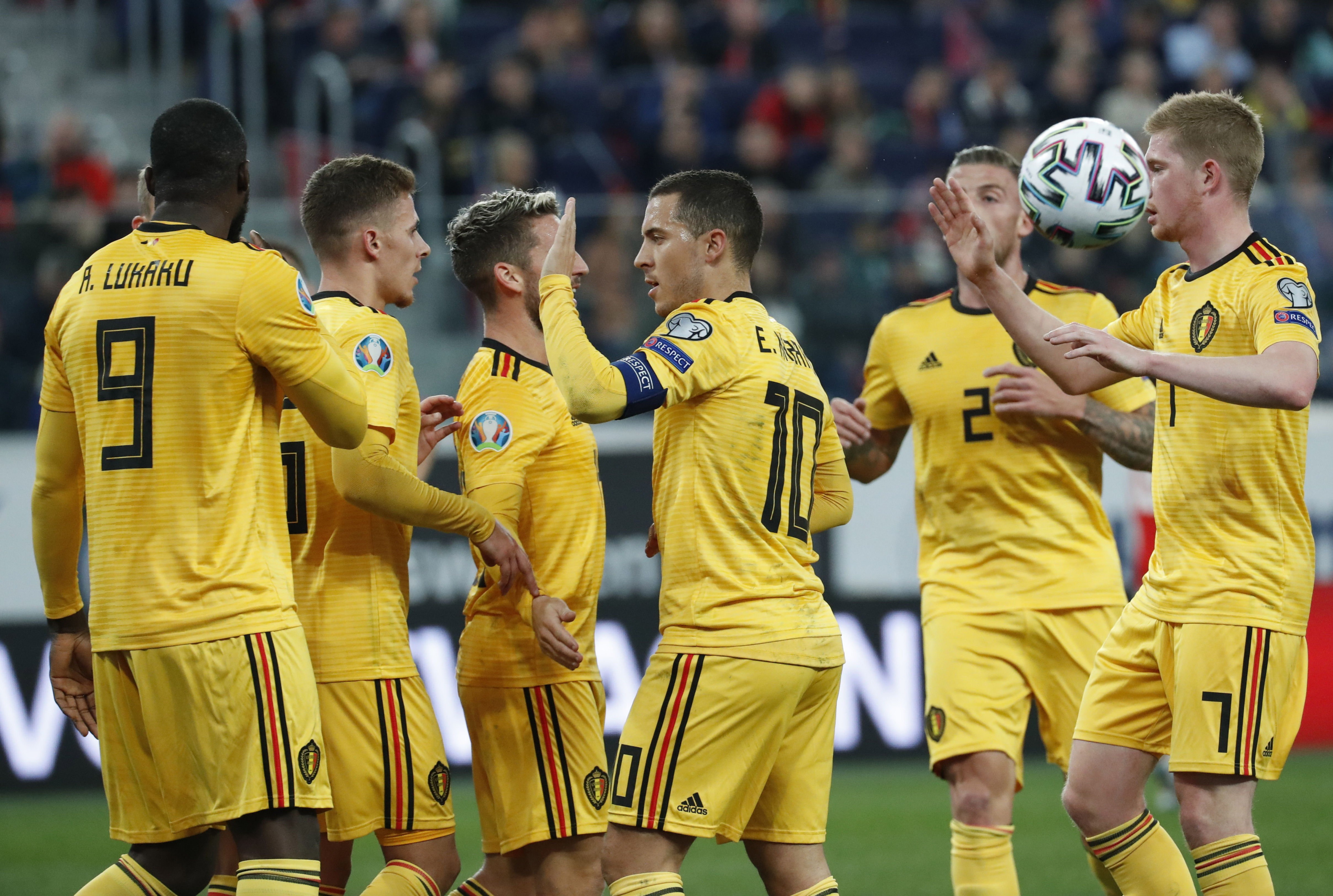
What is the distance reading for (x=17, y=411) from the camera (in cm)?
1023

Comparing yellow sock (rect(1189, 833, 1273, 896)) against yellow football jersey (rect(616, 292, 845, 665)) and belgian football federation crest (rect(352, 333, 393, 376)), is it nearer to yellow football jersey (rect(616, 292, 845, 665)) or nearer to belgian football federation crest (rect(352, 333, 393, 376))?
yellow football jersey (rect(616, 292, 845, 665))

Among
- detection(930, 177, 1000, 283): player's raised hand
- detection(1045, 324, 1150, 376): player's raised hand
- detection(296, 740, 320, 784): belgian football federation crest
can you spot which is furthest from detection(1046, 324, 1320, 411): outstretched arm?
detection(296, 740, 320, 784): belgian football federation crest

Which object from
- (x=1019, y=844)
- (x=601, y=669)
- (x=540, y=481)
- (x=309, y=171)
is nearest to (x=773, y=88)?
(x=309, y=171)

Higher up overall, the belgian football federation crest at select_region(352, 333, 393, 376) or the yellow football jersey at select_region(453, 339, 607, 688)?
the belgian football federation crest at select_region(352, 333, 393, 376)

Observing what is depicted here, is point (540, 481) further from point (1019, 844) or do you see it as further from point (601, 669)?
point (601, 669)

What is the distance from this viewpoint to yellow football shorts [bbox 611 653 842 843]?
414cm

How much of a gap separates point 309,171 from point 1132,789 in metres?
9.29

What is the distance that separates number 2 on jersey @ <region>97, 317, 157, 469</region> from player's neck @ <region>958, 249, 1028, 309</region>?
3.08 metres

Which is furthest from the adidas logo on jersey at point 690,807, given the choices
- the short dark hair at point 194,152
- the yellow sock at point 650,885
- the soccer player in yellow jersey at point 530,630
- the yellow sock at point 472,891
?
the short dark hair at point 194,152

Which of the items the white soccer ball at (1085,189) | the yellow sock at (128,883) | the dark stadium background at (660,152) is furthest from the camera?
the dark stadium background at (660,152)

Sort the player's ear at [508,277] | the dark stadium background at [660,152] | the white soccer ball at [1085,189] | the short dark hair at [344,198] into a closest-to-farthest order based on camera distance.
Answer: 1. the short dark hair at [344,198]
2. the player's ear at [508,277]
3. the white soccer ball at [1085,189]
4. the dark stadium background at [660,152]

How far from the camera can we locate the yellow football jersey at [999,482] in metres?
5.56

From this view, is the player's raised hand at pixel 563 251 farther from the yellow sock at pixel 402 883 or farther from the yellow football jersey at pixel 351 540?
the yellow sock at pixel 402 883

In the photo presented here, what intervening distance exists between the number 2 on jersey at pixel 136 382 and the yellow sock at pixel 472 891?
1.76 metres
